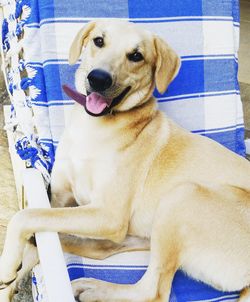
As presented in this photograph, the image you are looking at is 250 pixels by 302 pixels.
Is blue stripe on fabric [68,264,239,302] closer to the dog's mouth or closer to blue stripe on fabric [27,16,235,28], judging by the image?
the dog's mouth

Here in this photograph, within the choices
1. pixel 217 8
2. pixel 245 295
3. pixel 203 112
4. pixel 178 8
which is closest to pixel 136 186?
pixel 245 295

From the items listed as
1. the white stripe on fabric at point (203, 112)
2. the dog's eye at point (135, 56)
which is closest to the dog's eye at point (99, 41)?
the dog's eye at point (135, 56)

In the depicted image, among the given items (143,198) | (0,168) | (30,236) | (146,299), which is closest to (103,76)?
(143,198)

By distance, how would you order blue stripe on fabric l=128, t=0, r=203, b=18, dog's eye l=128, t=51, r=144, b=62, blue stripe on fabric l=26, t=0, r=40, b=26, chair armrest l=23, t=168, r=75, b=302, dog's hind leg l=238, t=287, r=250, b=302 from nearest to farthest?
1. chair armrest l=23, t=168, r=75, b=302
2. dog's hind leg l=238, t=287, r=250, b=302
3. dog's eye l=128, t=51, r=144, b=62
4. blue stripe on fabric l=26, t=0, r=40, b=26
5. blue stripe on fabric l=128, t=0, r=203, b=18

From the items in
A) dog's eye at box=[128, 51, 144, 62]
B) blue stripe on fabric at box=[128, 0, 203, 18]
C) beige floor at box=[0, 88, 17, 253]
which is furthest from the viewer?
beige floor at box=[0, 88, 17, 253]

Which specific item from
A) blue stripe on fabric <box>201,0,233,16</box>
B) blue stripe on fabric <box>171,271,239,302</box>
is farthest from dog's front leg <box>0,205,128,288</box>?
blue stripe on fabric <box>201,0,233,16</box>

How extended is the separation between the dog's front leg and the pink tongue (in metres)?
0.40

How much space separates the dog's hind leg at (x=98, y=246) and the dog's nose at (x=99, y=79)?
669 mm

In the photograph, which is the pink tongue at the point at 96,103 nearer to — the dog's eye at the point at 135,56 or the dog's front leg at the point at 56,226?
the dog's eye at the point at 135,56

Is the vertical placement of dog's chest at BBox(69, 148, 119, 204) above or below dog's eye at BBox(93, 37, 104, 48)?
below

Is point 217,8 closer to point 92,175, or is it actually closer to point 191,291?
point 92,175

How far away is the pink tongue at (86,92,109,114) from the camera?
7.32ft

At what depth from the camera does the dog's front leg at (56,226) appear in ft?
6.76

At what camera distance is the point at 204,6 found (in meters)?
2.88
